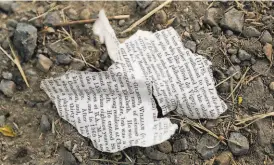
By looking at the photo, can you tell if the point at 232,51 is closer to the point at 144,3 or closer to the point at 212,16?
the point at 212,16

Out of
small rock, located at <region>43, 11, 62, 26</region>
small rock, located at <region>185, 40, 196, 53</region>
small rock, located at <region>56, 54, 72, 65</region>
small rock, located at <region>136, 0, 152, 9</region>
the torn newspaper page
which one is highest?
small rock, located at <region>136, 0, 152, 9</region>

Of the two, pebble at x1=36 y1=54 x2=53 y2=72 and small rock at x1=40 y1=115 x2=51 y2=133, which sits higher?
pebble at x1=36 y1=54 x2=53 y2=72

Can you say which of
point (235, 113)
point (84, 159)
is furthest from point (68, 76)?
point (235, 113)

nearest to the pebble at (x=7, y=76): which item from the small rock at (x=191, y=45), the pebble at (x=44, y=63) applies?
the pebble at (x=44, y=63)

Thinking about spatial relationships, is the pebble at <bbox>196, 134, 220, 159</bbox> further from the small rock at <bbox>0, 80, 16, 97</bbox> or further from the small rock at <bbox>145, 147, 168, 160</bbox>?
the small rock at <bbox>0, 80, 16, 97</bbox>

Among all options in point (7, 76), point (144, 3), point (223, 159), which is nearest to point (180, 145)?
point (223, 159)

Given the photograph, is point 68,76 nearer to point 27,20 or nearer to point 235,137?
point 27,20

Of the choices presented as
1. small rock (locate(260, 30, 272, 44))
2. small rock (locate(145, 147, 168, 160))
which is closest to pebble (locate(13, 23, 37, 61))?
small rock (locate(145, 147, 168, 160))
